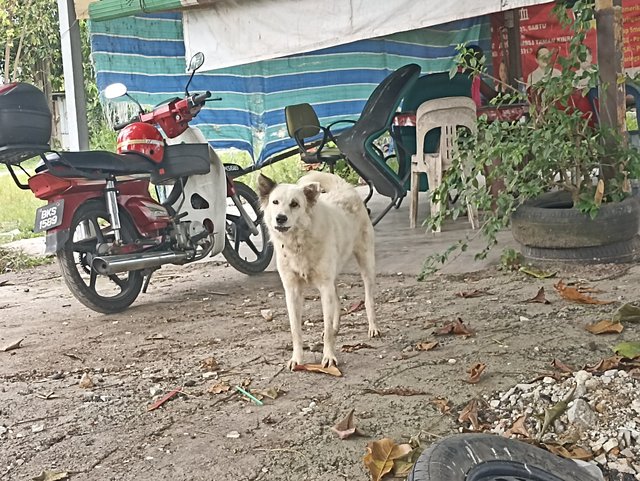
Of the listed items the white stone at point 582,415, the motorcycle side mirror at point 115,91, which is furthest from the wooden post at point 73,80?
the white stone at point 582,415

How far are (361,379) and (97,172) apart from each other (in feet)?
8.48

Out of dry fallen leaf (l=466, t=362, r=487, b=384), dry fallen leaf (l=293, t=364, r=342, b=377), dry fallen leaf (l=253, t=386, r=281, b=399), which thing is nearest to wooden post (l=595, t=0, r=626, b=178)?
dry fallen leaf (l=466, t=362, r=487, b=384)

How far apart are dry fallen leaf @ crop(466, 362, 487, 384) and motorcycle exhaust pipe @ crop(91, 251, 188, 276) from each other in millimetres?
2670

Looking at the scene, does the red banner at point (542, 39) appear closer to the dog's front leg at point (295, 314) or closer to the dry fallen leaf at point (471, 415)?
the dog's front leg at point (295, 314)

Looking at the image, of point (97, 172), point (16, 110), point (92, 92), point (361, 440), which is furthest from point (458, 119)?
point (92, 92)

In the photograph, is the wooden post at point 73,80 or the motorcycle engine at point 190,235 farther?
the wooden post at point 73,80

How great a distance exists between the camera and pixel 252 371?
410 centimetres

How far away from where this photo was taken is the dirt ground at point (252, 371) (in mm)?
3100

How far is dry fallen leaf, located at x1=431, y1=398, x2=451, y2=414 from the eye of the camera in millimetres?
3307

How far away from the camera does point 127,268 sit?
5430mm

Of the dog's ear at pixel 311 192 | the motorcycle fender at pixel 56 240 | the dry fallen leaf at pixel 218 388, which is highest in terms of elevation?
the dog's ear at pixel 311 192

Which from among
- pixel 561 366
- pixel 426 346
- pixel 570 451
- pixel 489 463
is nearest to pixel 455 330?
pixel 426 346

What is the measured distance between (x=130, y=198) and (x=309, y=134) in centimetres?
334

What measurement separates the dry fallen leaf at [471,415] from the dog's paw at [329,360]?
35.6 inches
